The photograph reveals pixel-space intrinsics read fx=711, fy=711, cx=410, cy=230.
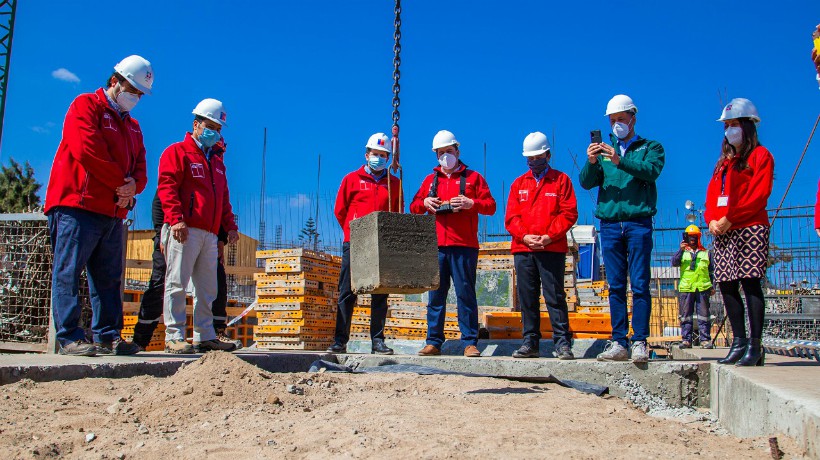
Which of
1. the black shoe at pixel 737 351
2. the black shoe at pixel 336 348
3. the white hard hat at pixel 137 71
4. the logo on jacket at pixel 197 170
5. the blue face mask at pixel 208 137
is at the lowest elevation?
the black shoe at pixel 336 348

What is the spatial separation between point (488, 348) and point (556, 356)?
150 centimetres

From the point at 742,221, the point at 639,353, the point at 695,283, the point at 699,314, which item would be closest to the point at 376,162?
the point at 639,353

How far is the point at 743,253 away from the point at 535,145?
2.17m

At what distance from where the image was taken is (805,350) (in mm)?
6598

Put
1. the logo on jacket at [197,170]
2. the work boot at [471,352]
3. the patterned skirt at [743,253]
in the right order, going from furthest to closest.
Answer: the work boot at [471,352]
the logo on jacket at [197,170]
the patterned skirt at [743,253]

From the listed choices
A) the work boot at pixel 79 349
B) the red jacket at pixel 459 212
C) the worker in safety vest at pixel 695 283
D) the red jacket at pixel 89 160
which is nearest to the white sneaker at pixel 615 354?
the red jacket at pixel 459 212

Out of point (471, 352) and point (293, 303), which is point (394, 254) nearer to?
point (471, 352)

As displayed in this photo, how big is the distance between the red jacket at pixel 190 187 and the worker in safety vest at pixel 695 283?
25.1 ft

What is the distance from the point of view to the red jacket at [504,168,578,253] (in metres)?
6.04

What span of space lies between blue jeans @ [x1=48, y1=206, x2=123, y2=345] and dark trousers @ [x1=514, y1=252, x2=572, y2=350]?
324cm

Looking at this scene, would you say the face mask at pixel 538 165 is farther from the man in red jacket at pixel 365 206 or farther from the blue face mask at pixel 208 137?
the blue face mask at pixel 208 137

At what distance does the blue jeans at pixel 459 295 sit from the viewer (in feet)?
21.4

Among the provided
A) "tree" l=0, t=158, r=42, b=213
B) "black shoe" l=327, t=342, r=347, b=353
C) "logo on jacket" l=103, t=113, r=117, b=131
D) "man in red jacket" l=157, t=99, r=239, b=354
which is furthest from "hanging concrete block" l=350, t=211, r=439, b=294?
"tree" l=0, t=158, r=42, b=213

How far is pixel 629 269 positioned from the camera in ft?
17.7
